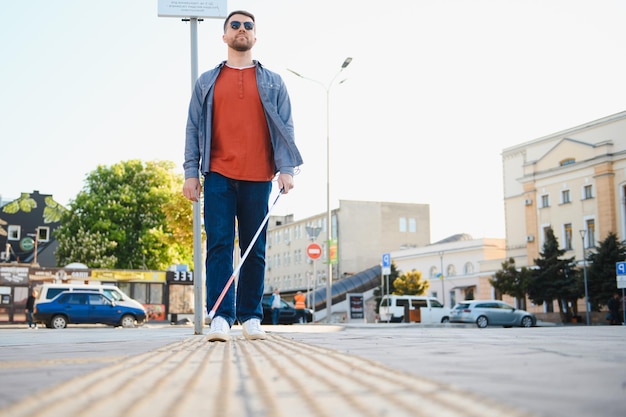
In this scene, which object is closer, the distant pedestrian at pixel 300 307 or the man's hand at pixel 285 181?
the man's hand at pixel 285 181

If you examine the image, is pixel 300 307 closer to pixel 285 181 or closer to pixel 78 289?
pixel 78 289

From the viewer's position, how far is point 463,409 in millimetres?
1465

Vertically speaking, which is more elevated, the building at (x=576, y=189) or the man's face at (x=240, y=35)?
the building at (x=576, y=189)

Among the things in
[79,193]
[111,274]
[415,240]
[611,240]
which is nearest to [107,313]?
[111,274]

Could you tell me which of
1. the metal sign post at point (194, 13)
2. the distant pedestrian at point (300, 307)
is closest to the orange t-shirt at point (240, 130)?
the metal sign post at point (194, 13)

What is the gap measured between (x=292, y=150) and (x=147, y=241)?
45.7 m

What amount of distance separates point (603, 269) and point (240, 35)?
41482 millimetres

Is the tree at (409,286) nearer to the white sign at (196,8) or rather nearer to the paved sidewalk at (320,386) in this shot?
the white sign at (196,8)

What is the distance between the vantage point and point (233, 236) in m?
5.64

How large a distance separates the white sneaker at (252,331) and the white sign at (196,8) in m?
6.23

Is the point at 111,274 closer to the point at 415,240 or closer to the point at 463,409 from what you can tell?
the point at 463,409

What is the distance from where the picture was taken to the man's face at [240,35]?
6.01m

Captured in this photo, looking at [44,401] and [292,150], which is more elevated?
[292,150]

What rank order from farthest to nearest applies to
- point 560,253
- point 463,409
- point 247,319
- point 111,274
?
1. point 560,253
2. point 111,274
3. point 247,319
4. point 463,409
